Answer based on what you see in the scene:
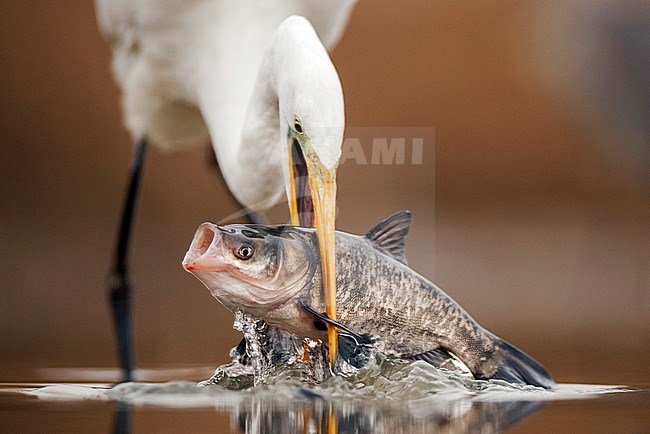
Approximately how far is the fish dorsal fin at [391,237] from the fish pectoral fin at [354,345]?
13 centimetres

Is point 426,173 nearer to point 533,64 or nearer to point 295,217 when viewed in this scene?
point 295,217

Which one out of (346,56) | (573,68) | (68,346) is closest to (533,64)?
(573,68)

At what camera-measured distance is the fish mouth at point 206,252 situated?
1.42m

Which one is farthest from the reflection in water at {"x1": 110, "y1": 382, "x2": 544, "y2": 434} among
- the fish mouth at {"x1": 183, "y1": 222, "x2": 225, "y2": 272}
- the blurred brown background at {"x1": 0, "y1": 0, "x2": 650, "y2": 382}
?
the blurred brown background at {"x1": 0, "y1": 0, "x2": 650, "y2": 382}

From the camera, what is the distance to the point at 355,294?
153cm

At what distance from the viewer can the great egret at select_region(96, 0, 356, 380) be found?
1782 mm

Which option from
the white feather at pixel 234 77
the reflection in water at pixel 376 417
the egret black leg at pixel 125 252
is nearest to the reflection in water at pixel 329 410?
the reflection in water at pixel 376 417

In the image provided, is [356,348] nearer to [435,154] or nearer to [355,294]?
[355,294]

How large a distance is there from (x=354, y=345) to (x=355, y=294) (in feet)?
0.21

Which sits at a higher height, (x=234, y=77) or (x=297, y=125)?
(x=234, y=77)

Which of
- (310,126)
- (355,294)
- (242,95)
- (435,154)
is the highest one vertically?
(435,154)

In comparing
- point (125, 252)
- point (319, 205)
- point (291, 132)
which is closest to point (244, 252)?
point (319, 205)

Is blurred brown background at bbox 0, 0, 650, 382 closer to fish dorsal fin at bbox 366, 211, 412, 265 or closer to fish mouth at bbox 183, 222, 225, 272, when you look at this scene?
fish dorsal fin at bbox 366, 211, 412, 265

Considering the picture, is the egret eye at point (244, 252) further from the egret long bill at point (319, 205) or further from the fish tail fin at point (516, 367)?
the fish tail fin at point (516, 367)
